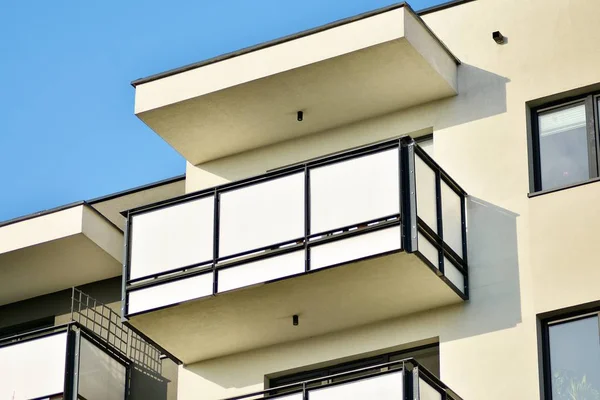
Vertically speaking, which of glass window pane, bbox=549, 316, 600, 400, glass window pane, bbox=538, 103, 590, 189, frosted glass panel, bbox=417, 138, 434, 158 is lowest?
glass window pane, bbox=549, 316, 600, 400

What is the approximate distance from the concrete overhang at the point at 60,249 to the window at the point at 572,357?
9.02 m

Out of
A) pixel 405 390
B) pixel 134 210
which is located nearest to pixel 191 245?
pixel 134 210

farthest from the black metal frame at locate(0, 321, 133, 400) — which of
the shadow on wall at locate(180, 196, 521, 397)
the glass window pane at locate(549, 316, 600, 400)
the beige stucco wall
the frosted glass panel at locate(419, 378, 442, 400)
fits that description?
the glass window pane at locate(549, 316, 600, 400)

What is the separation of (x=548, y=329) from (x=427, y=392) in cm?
227

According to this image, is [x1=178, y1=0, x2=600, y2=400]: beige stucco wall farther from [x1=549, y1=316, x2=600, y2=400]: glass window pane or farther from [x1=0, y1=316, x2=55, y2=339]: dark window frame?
[x1=0, y1=316, x2=55, y2=339]: dark window frame

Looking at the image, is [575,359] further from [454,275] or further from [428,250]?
[428,250]

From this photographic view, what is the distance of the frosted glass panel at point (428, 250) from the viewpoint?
22.8 m

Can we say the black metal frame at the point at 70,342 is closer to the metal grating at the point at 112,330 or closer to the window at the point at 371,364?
the metal grating at the point at 112,330

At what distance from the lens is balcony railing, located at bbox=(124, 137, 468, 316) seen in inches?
906

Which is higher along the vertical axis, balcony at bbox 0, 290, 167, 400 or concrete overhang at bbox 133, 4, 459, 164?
concrete overhang at bbox 133, 4, 459, 164

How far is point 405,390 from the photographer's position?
21.3 m

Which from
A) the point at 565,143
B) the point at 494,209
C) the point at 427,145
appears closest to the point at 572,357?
the point at 494,209

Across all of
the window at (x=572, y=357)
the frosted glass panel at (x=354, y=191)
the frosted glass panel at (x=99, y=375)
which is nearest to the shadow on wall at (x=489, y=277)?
the window at (x=572, y=357)

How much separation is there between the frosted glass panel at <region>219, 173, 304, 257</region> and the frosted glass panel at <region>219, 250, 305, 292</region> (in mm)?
255
